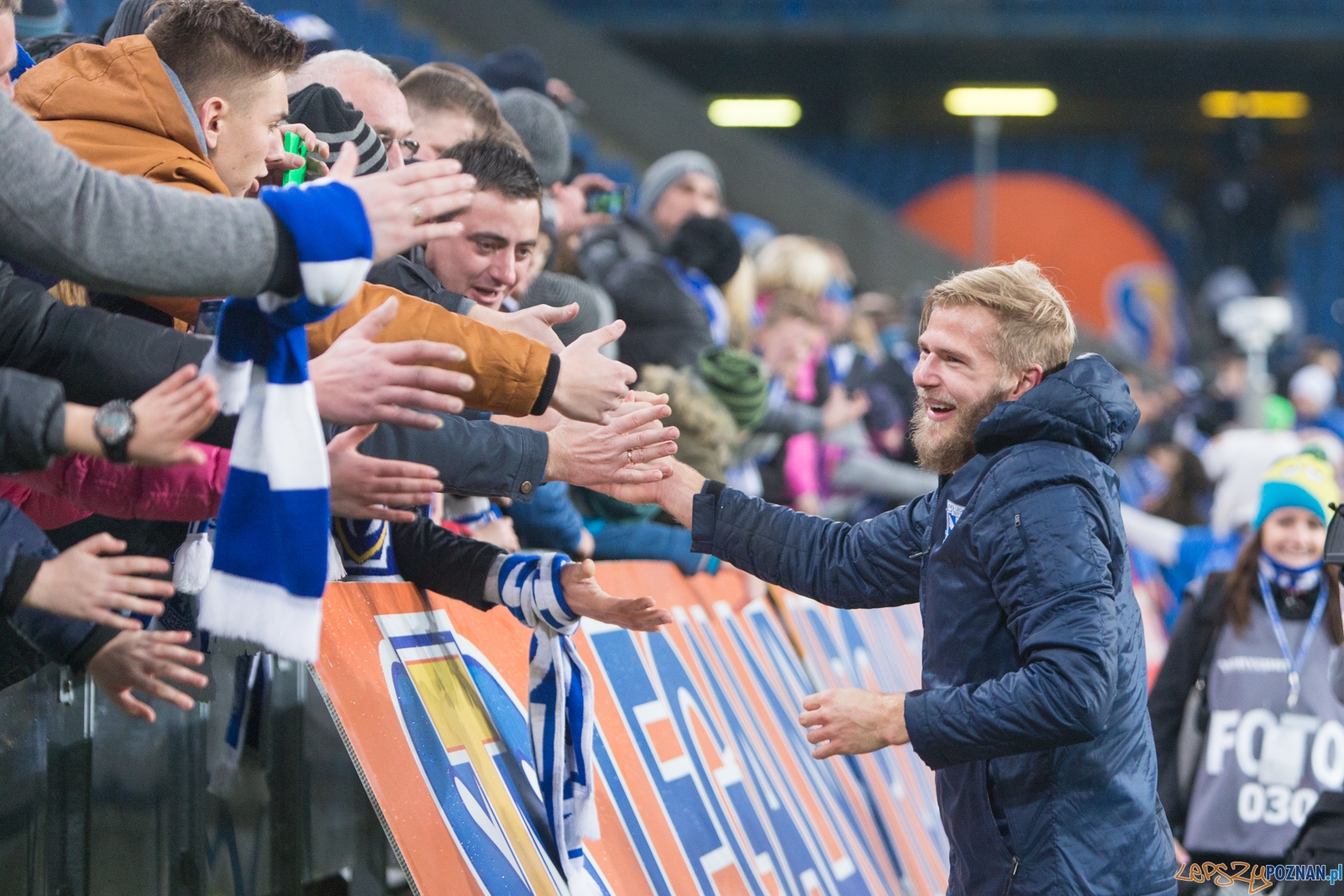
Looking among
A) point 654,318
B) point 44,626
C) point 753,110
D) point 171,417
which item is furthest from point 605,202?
point 753,110

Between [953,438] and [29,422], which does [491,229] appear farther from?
[29,422]

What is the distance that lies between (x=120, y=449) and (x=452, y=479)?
843mm

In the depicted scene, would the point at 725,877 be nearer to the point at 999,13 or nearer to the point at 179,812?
the point at 179,812

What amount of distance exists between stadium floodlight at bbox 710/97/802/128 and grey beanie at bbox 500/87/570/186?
54.1ft

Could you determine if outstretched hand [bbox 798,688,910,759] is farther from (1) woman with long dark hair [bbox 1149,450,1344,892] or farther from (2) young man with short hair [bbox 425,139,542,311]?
(1) woman with long dark hair [bbox 1149,450,1344,892]

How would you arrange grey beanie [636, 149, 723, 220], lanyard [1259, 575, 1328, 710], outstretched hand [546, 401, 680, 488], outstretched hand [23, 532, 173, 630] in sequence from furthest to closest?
1. grey beanie [636, 149, 723, 220]
2. lanyard [1259, 575, 1328, 710]
3. outstretched hand [546, 401, 680, 488]
4. outstretched hand [23, 532, 173, 630]

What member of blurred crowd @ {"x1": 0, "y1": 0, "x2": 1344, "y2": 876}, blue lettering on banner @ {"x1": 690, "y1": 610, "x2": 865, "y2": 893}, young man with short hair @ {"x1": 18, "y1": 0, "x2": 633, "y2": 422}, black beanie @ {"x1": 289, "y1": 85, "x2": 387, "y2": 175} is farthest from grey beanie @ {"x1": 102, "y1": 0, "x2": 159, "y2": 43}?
blue lettering on banner @ {"x1": 690, "y1": 610, "x2": 865, "y2": 893}

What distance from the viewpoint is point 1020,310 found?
305 centimetres

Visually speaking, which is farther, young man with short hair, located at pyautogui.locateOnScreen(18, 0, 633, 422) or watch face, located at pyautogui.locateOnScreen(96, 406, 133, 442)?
young man with short hair, located at pyautogui.locateOnScreen(18, 0, 633, 422)

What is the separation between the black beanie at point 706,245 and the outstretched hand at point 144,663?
3.99 m

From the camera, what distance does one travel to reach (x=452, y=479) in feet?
9.23

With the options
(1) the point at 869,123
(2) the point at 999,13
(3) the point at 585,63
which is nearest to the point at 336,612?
(3) the point at 585,63

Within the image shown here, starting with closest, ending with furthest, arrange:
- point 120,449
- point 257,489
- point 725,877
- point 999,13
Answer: point 120,449 → point 257,489 → point 725,877 → point 999,13

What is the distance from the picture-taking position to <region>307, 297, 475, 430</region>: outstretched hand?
2334 mm
